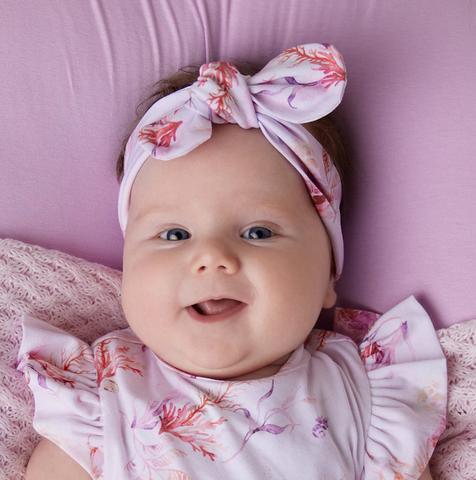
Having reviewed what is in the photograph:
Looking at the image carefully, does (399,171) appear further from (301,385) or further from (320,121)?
(301,385)

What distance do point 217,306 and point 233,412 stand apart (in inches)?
8.3

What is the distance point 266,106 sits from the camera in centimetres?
127

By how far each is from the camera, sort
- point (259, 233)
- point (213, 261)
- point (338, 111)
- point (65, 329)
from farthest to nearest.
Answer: point (338, 111) < point (65, 329) < point (259, 233) < point (213, 261)

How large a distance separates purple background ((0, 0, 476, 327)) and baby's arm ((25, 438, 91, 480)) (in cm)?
48

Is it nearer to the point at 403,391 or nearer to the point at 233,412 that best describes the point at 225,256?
the point at 233,412

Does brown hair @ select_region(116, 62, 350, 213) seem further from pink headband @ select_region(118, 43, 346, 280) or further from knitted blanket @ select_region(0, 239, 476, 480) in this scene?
knitted blanket @ select_region(0, 239, 476, 480)

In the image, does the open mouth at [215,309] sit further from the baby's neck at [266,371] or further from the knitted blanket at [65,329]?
the knitted blanket at [65,329]

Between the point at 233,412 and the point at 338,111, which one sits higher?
the point at 338,111

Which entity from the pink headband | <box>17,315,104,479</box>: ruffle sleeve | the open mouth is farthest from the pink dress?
the pink headband

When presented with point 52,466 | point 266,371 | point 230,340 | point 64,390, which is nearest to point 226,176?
point 230,340

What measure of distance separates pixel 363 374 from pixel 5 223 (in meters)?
0.90

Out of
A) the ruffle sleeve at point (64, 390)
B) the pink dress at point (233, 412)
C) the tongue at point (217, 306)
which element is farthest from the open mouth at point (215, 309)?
the ruffle sleeve at point (64, 390)

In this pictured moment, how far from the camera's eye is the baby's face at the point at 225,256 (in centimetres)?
115

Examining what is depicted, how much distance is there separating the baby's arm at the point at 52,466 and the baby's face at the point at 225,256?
27cm
